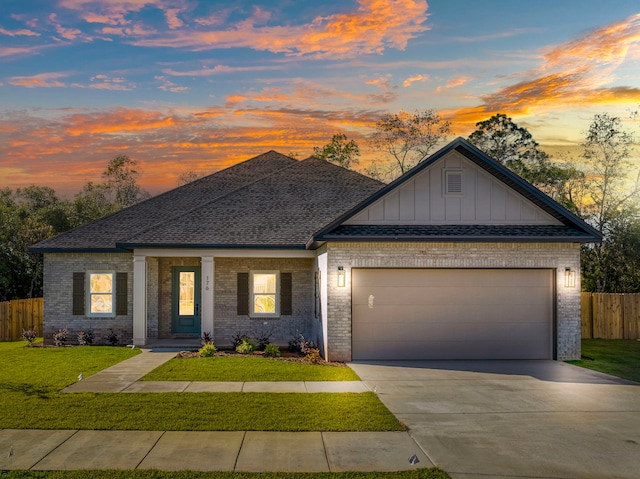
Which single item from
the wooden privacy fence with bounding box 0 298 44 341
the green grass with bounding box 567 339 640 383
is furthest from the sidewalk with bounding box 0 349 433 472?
the wooden privacy fence with bounding box 0 298 44 341

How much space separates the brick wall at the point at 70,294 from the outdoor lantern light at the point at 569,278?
45.4 ft

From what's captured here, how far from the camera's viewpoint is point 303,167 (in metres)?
25.1

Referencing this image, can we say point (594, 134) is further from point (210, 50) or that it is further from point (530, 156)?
point (210, 50)

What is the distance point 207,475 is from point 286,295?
1311cm

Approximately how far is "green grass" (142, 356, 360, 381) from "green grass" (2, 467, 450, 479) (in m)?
6.04

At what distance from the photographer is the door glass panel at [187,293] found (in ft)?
67.5

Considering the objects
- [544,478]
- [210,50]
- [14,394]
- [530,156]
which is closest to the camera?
[544,478]

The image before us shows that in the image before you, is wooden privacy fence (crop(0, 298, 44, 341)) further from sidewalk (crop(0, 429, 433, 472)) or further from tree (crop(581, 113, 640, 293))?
tree (crop(581, 113, 640, 293))

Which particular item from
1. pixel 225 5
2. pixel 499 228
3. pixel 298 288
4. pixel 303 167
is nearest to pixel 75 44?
pixel 225 5

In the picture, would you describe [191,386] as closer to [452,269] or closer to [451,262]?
[451,262]

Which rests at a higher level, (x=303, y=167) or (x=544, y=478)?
(x=303, y=167)

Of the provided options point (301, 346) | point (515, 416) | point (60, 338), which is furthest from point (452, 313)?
point (60, 338)

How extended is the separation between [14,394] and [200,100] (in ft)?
54.2

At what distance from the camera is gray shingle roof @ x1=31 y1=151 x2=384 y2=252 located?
19.1 m
